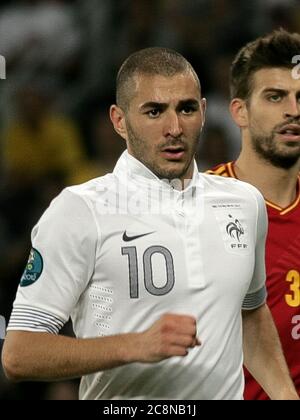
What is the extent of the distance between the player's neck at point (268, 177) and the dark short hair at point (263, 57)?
1.16 ft

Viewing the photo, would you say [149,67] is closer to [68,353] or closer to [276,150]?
[68,353]

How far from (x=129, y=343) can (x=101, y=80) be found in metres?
5.23

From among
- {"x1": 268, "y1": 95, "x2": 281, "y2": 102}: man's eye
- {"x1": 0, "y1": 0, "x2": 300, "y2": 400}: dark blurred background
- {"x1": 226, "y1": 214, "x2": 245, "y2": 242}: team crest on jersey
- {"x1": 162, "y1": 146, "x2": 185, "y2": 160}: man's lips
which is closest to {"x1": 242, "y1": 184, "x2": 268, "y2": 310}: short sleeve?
{"x1": 226, "y1": 214, "x2": 245, "y2": 242}: team crest on jersey

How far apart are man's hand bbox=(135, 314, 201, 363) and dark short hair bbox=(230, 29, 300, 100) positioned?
2310 mm

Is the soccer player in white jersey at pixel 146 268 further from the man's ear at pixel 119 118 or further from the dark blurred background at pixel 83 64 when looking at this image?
the dark blurred background at pixel 83 64

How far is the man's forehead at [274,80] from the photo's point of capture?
5.13 m

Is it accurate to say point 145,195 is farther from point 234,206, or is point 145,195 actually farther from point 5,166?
point 5,166

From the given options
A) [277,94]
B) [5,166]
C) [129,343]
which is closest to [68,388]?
[5,166]

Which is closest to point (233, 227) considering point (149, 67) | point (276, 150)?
point (149, 67)

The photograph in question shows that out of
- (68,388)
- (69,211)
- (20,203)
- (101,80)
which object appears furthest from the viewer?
(101,80)

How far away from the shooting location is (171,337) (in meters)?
3.14

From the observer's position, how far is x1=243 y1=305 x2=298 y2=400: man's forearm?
13.3 ft

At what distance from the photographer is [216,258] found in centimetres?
384

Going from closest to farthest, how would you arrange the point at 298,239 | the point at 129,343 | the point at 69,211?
the point at 129,343 < the point at 69,211 < the point at 298,239
